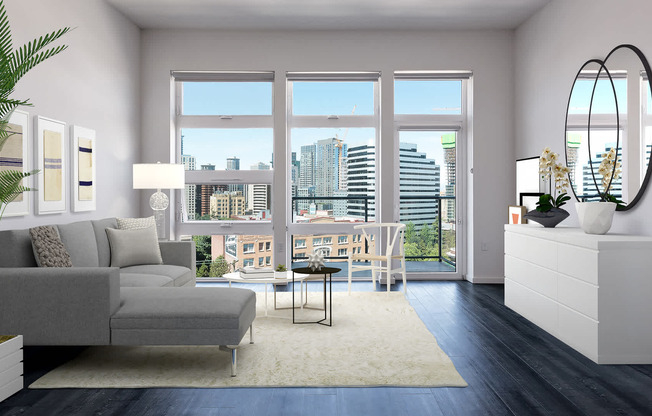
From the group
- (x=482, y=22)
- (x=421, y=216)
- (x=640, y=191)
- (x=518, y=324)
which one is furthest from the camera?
(x=421, y=216)

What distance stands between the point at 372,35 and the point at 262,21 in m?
1.38

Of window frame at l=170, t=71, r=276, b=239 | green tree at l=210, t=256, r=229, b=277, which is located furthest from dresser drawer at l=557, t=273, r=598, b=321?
green tree at l=210, t=256, r=229, b=277

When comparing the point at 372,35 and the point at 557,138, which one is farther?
the point at 372,35

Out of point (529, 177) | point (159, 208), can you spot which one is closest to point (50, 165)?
point (159, 208)

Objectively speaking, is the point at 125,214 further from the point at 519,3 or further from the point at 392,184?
the point at 519,3

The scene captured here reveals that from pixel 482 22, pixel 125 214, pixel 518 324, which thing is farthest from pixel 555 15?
pixel 125 214

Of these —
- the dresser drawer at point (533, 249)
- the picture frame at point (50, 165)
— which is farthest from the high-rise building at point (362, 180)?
the picture frame at point (50, 165)

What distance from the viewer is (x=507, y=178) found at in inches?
251

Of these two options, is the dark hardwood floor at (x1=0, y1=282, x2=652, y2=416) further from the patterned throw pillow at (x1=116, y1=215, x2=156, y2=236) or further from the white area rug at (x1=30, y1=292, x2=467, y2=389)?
the patterned throw pillow at (x1=116, y1=215, x2=156, y2=236)

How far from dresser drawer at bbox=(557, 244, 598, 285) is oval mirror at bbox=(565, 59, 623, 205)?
790 millimetres

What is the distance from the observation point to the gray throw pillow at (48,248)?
347 cm

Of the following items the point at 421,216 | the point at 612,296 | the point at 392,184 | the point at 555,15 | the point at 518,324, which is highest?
the point at 555,15

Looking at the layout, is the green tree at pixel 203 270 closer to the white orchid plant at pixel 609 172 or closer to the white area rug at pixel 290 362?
the white area rug at pixel 290 362

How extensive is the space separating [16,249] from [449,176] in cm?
498
